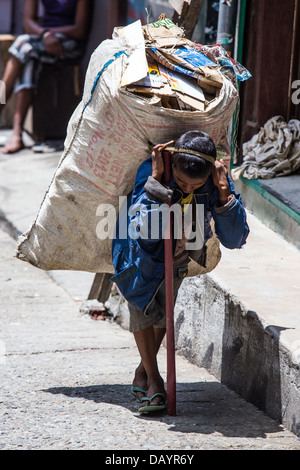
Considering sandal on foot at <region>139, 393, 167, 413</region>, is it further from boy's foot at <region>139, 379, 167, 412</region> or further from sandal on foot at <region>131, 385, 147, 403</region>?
sandal on foot at <region>131, 385, 147, 403</region>

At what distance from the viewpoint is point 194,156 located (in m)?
3.19

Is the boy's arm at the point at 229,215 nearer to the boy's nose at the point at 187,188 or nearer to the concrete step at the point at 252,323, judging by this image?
the boy's nose at the point at 187,188

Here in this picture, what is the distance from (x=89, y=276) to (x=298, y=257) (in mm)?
2455

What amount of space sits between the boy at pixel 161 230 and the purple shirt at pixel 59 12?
6641mm

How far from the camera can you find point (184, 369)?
14.5ft

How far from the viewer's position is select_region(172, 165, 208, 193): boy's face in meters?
3.24

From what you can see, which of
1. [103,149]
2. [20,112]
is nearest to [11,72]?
[20,112]

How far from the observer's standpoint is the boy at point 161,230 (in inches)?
127

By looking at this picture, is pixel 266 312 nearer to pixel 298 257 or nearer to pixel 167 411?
pixel 167 411

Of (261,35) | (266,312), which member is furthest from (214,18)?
(266,312)

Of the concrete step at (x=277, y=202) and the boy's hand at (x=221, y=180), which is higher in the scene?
the boy's hand at (x=221, y=180)
